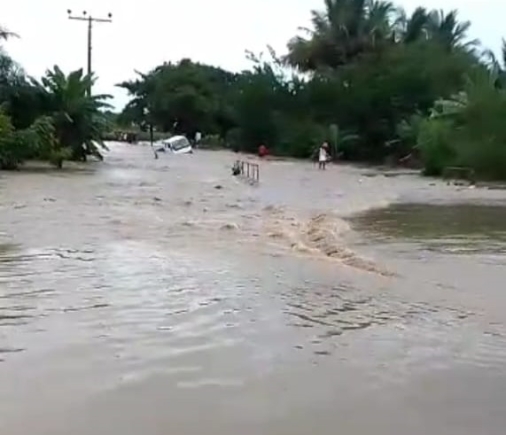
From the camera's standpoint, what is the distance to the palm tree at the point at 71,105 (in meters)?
35.8

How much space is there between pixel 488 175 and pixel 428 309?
2393 centimetres

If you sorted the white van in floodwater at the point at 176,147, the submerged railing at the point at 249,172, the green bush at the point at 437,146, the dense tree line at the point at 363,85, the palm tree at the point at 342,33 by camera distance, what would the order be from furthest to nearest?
the white van in floodwater at the point at 176,147, the palm tree at the point at 342,33, the dense tree line at the point at 363,85, the green bush at the point at 437,146, the submerged railing at the point at 249,172

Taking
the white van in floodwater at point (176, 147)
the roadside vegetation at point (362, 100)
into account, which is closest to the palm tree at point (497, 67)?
the roadside vegetation at point (362, 100)

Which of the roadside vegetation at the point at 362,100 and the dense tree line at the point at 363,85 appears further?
the dense tree line at the point at 363,85

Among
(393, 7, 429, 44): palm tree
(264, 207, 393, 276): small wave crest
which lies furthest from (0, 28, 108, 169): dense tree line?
(393, 7, 429, 44): palm tree

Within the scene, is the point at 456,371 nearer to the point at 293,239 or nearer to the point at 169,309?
the point at 169,309

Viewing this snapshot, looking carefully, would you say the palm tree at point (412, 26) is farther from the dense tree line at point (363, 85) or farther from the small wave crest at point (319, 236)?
the small wave crest at point (319, 236)

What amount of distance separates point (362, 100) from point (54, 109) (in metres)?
17.1

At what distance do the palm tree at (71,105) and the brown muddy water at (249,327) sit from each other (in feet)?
70.7

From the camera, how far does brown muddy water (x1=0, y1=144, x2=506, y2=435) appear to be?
4766 mm

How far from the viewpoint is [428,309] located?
7.62 m

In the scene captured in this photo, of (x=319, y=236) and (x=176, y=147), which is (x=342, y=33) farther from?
(x=319, y=236)

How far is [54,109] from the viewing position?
1421 inches

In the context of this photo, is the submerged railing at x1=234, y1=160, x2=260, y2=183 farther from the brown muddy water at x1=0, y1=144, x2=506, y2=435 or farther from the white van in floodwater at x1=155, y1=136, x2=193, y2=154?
the white van in floodwater at x1=155, y1=136, x2=193, y2=154
